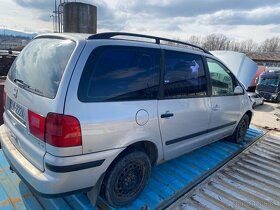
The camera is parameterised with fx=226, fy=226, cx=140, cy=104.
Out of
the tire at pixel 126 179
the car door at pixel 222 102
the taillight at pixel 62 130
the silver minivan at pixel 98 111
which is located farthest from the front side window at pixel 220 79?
the taillight at pixel 62 130

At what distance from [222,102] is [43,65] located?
2.70 metres

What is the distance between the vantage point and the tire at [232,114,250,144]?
444 centimetres

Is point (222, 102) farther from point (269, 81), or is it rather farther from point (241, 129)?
point (269, 81)

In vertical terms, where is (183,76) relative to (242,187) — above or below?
above

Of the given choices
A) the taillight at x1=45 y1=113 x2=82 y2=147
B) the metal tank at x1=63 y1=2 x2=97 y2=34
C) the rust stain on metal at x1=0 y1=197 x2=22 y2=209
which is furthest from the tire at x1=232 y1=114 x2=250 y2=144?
the metal tank at x1=63 y1=2 x2=97 y2=34

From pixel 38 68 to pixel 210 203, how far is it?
240 cm

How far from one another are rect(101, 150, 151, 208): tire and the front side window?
1.65 metres

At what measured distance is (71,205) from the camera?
240 centimetres

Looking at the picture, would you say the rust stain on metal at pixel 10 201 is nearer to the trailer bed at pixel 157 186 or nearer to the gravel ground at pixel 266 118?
the trailer bed at pixel 157 186

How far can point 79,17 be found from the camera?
7023 millimetres

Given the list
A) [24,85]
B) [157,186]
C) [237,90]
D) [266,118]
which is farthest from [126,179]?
[266,118]

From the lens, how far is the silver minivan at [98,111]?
187cm

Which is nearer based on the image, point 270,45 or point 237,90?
point 237,90

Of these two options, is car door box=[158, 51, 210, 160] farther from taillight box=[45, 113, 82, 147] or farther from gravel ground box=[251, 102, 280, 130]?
gravel ground box=[251, 102, 280, 130]
